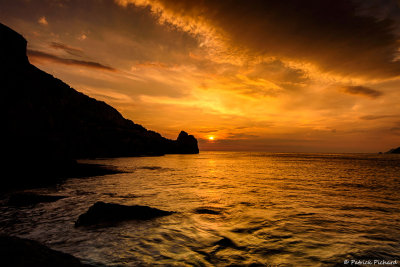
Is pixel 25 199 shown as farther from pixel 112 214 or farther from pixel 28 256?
pixel 28 256

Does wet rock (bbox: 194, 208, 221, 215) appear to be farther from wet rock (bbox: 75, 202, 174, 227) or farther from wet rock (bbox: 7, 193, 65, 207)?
wet rock (bbox: 7, 193, 65, 207)

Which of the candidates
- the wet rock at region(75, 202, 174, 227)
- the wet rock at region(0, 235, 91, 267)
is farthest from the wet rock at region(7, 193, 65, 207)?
the wet rock at region(0, 235, 91, 267)

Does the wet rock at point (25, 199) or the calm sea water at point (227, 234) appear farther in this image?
the wet rock at point (25, 199)

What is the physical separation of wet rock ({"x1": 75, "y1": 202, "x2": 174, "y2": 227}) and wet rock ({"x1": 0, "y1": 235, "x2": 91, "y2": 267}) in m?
4.07

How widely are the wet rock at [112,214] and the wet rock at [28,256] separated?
4069 millimetres

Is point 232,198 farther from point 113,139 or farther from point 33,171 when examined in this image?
point 113,139

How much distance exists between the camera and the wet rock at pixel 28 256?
457cm

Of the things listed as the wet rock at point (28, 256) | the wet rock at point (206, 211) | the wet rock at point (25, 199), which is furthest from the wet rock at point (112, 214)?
the wet rock at point (25, 199)

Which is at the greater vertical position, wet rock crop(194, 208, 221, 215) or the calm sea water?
the calm sea water

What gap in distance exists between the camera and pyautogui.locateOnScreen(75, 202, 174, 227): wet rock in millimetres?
9591

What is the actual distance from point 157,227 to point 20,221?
670 centimetres

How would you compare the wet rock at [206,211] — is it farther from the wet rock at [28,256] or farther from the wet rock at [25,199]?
the wet rock at [25,199]

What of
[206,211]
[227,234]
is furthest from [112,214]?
[227,234]

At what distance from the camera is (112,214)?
400 inches
